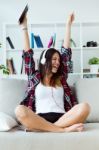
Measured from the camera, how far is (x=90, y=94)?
2691mm

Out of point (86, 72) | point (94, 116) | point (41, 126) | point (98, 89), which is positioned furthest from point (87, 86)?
point (86, 72)

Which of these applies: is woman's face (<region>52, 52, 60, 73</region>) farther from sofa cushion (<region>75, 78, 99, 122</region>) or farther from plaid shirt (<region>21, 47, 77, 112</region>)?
sofa cushion (<region>75, 78, 99, 122</region>)

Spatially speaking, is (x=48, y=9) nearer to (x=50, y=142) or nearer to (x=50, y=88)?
(x=50, y=88)

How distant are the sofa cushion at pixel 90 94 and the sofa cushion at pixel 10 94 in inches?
18.9

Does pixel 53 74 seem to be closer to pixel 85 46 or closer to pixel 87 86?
pixel 87 86

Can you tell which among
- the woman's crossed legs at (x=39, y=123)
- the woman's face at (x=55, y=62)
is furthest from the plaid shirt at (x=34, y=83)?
the woman's crossed legs at (x=39, y=123)

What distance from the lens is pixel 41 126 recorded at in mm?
2115

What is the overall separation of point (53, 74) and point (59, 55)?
166 mm

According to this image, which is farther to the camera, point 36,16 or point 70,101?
point 36,16

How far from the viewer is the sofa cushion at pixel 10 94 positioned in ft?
8.61

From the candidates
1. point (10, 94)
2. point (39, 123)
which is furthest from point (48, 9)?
point (39, 123)

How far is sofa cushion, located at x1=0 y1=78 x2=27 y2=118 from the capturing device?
2.62m

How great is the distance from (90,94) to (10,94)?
0.67 metres

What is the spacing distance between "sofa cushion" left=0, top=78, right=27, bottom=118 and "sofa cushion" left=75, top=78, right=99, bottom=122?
0.48 m
